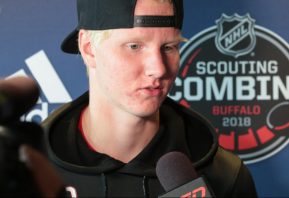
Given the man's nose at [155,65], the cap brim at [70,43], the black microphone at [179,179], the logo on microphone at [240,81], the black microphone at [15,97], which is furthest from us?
the logo on microphone at [240,81]

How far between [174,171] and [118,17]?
300mm

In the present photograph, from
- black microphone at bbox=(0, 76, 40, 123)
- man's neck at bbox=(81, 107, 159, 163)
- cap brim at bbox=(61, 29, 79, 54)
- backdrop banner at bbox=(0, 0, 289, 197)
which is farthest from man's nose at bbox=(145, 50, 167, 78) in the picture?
black microphone at bbox=(0, 76, 40, 123)

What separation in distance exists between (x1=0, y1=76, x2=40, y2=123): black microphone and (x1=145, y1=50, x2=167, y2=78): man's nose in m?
0.54

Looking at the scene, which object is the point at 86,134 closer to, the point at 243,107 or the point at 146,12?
the point at 146,12

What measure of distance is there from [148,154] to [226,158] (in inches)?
6.4

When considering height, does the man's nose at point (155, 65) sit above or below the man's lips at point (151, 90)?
above

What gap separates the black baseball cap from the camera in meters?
0.87

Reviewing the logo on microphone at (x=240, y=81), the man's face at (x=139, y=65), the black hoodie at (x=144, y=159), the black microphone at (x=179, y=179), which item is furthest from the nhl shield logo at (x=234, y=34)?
the black microphone at (x=179, y=179)

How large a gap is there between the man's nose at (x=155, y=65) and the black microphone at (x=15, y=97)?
21.3 inches

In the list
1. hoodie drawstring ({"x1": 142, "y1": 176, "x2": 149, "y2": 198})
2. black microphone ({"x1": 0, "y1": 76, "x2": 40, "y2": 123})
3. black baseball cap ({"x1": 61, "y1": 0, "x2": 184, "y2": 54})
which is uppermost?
black baseball cap ({"x1": 61, "y1": 0, "x2": 184, "y2": 54})

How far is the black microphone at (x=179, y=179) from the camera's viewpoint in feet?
1.90

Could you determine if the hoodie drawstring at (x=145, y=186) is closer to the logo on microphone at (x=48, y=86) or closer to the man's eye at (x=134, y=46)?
the man's eye at (x=134, y=46)

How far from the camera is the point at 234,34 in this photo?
1.31m

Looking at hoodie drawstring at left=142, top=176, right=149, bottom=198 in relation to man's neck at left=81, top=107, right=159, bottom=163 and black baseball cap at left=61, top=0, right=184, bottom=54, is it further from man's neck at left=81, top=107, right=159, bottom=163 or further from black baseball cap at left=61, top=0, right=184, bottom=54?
black baseball cap at left=61, top=0, right=184, bottom=54
